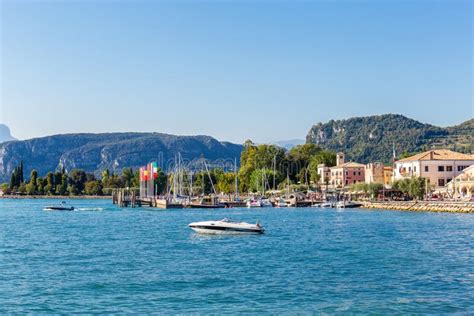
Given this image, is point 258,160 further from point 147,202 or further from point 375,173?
point 147,202

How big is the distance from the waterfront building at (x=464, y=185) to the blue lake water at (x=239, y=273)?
54.0m

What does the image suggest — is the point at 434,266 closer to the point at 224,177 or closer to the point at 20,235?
the point at 20,235

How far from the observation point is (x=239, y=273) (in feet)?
114

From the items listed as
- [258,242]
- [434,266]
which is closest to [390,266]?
[434,266]

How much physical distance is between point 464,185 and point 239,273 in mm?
83384

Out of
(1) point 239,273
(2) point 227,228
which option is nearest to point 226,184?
(2) point 227,228

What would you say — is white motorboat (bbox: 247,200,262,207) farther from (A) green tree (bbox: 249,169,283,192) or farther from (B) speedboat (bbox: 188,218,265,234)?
(B) speedboat (bbox: 188,218,265,234)

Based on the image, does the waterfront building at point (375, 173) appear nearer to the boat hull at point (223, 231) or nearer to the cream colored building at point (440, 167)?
the cream colored building at point (440, 167)

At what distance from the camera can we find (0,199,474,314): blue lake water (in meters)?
26.8

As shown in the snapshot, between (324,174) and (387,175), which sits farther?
(324,174)

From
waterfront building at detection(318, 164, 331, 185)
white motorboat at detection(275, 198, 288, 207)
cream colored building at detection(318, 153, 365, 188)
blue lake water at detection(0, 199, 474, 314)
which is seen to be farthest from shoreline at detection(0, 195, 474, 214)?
waterfront building at detection(318, 164, 331, 185)

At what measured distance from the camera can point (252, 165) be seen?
17800 centimetres

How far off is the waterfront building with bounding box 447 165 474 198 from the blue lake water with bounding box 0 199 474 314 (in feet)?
177

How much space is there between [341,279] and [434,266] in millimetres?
7222
